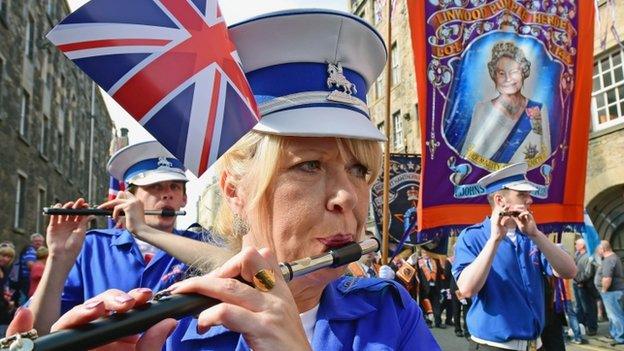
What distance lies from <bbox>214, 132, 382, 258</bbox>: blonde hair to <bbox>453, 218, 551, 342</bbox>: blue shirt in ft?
7.04

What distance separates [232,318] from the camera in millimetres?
902

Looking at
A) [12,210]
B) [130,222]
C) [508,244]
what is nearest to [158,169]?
[130,222]

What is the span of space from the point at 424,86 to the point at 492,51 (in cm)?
92

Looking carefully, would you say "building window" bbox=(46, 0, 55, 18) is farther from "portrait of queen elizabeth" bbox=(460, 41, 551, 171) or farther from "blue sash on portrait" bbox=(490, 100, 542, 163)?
"blue sash on portrait" bbox=(490, 100, 542, 163)

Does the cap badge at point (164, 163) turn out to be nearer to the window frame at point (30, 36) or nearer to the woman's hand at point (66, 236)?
the woman's hand at point (66, 236)

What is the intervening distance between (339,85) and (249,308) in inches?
30.4

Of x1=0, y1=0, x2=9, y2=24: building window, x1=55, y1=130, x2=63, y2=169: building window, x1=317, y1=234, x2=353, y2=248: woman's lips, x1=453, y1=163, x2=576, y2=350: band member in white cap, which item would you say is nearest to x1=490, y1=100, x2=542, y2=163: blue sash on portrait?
x1=453, y1=163, x2=576, y2=350: band member in white cap

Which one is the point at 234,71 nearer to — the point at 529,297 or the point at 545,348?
the point at 529,297

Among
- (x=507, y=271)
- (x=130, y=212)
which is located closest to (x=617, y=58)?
(x=507, y=271)


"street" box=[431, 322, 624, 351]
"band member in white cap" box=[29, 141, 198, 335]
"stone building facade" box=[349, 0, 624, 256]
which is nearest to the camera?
"band member in white cap" box=[29, 141, 198, 335]

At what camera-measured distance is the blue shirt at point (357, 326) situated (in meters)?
1.33

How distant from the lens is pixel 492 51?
17.7 ft

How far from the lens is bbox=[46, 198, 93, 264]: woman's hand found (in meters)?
2.54

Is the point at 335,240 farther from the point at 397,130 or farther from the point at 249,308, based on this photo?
the point at 397,130
